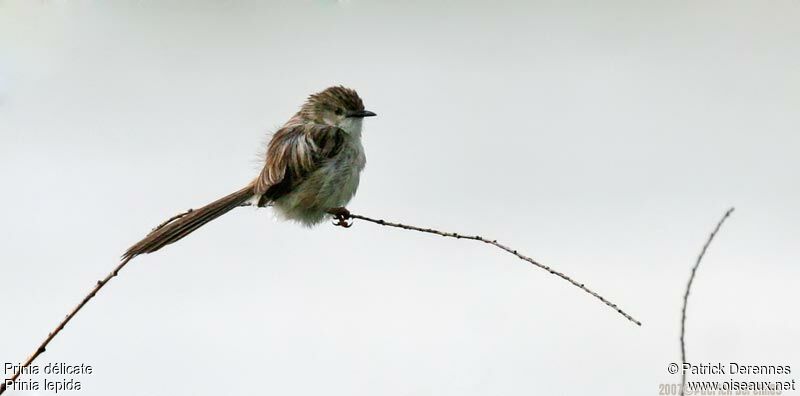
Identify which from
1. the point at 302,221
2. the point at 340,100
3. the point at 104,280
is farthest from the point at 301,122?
the point at 104,280

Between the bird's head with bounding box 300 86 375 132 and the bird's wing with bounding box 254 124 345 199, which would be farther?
the bird's head with bounding box 300 86 375 132

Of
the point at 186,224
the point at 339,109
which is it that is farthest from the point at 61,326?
the point at 339,109

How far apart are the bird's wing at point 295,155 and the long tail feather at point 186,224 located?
13 cm

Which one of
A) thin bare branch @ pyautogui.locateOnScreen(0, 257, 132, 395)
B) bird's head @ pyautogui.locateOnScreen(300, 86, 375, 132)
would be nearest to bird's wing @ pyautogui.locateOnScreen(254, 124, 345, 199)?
bird's head @ pyautogui.locateOnScreen(300, 86, 375, 132)

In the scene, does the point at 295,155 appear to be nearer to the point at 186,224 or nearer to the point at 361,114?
the point at 361,114

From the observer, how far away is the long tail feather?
3.59m

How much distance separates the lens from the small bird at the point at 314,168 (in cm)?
489

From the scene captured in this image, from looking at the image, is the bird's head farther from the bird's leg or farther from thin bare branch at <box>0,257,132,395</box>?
thin bare branch at <box>0,257,132,395</box>

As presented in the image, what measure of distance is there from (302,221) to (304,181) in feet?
0.80

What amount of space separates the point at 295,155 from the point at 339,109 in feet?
1.56

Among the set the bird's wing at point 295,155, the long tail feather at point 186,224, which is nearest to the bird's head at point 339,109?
the bird's wing at point 295,155

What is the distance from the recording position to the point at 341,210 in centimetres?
503

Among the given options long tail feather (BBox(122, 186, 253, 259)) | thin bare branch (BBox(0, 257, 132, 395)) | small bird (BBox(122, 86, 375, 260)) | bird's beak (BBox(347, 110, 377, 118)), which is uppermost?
bird's beak (BBox(347, 110, 377, 118))

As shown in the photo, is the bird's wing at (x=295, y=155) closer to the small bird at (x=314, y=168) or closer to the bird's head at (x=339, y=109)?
the small bird at (x=314, y=168)
